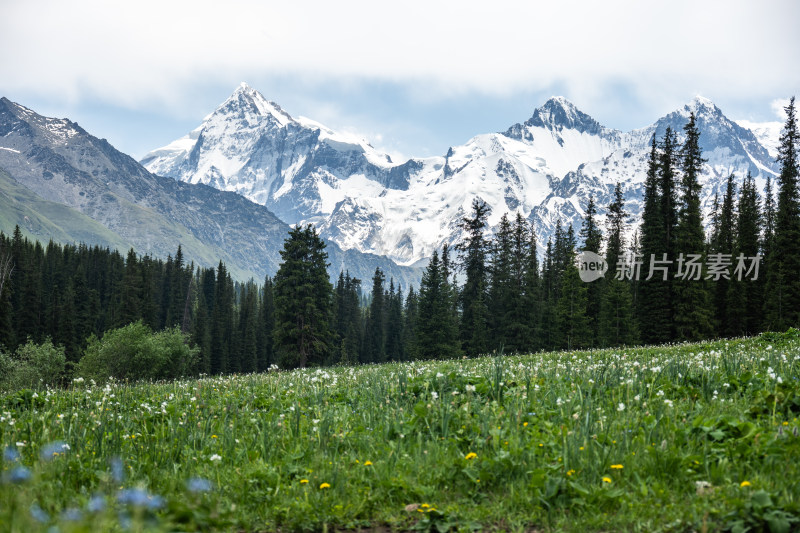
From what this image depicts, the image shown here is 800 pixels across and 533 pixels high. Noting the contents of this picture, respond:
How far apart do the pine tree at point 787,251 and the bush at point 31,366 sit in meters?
71.5

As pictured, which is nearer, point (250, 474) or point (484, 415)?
point (250, 474)

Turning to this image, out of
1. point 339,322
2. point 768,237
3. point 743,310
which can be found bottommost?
point 339,322

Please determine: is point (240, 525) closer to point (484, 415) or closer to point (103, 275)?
point (484, 415)

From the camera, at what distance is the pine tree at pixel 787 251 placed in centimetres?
4403

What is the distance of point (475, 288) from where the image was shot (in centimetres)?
6531

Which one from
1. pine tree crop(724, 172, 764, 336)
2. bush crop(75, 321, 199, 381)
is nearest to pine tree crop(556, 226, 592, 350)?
pine tree crop(724, 172, 764, 336)

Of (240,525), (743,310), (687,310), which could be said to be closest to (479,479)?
(240,525)

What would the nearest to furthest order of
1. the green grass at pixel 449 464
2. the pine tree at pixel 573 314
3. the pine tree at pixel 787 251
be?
the green grass at pixel 449 464 → the pine tree at pixel 787 251 → the pine tree at pixel 573 314

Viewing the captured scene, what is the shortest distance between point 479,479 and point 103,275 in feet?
549

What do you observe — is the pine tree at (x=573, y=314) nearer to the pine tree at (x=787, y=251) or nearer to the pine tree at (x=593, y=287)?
the pine tree at (x=593, y=287)

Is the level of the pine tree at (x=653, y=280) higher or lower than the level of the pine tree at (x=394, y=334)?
higher

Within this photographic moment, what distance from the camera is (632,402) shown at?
6742mm

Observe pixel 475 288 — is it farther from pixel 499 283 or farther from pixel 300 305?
pixel 300 305

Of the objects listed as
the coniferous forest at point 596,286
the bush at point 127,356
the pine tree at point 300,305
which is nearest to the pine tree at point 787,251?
the coniferous forest at point 596,286
